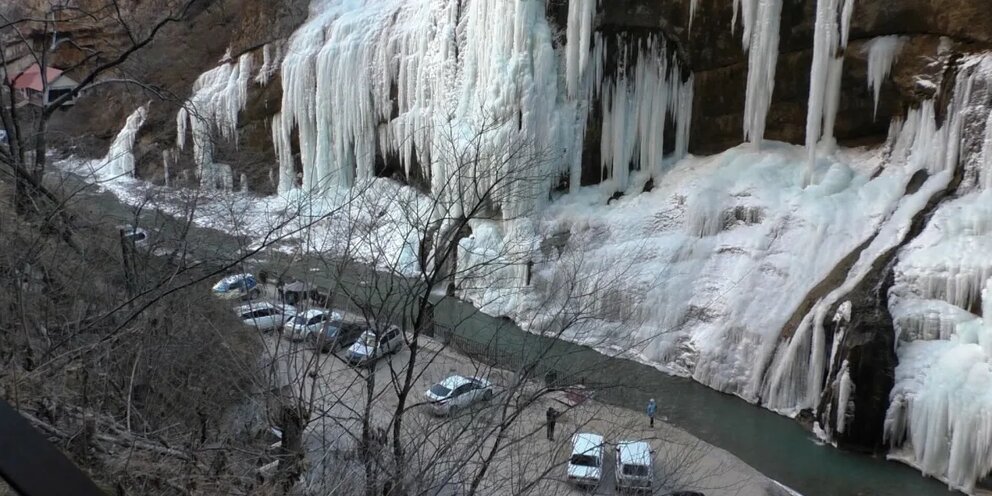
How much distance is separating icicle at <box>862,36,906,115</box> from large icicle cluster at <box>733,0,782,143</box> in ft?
6.82

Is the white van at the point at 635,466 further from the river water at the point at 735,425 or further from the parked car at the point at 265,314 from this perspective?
the parked car at the point at 265,314

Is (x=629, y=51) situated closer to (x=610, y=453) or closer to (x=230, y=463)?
(x=610, y=453)

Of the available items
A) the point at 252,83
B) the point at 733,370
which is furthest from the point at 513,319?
the point at 252,83

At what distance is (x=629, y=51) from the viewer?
19.8 meters

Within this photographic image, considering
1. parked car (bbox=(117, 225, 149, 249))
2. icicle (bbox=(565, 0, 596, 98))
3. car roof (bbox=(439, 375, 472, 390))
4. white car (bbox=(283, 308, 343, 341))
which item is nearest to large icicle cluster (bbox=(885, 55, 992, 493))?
car roof (bbox=(439, 375, 472, 390))

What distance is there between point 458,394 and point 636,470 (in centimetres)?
283

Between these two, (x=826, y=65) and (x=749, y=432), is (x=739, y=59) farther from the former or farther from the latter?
(x=749, y=432)

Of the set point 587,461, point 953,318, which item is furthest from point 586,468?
point 953,318

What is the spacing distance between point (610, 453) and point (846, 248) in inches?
321

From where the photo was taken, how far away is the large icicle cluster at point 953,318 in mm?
11055

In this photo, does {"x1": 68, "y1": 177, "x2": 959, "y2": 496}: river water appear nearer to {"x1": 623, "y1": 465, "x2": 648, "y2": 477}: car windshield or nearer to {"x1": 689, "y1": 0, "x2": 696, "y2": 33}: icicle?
{"x1": 623, "y1": 465, "x2": 648, "y2": 477}: car windshield

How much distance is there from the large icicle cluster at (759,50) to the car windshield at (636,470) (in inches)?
459

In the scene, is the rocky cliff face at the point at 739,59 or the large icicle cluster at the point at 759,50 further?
the large icicle cluster at the point at 759,50

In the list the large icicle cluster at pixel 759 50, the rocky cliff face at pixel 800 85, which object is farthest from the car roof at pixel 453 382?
the large icicle cluster at pixel 759 50
